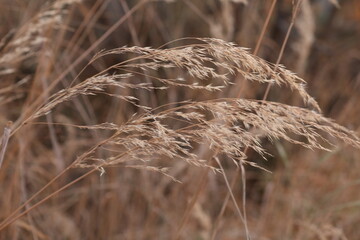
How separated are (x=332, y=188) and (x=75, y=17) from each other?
5.51 feet

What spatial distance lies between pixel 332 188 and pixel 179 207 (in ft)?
2.34

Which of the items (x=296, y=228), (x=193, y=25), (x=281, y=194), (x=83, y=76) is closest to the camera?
(x=296, y=228)

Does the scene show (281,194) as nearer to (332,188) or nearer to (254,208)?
(332,188)

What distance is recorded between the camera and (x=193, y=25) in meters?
3.90

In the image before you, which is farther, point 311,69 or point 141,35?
point 311,69

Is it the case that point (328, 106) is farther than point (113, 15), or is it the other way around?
point (328, 106)

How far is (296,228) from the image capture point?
254 centimetres

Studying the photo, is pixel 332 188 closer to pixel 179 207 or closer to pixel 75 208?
pixel 179 207

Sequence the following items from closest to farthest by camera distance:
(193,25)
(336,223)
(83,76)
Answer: (336,223)
(83,76)
(193,25)

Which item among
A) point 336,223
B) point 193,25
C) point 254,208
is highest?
Answer: point 193,25

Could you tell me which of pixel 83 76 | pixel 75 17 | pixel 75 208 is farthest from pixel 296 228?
pixel 75 17

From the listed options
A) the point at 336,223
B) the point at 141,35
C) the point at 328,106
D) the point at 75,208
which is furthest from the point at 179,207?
the point at 328,106

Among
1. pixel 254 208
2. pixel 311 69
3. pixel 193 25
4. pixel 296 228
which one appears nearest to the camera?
pixel 296 228

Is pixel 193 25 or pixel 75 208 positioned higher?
pixel 193 25
